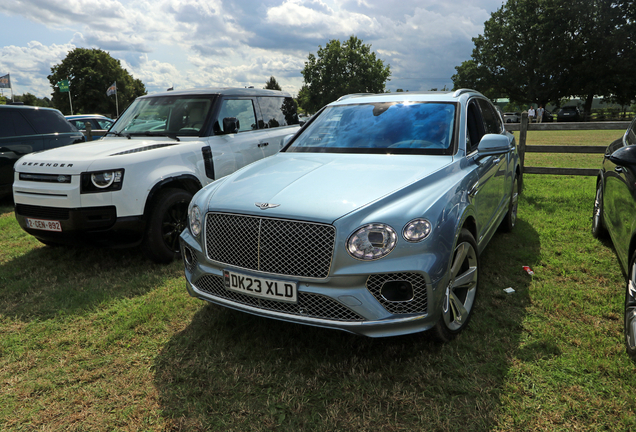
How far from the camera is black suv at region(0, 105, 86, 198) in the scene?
8.10 metres

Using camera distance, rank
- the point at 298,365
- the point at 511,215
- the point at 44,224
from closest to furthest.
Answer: the point at 298,365, the point at 44,224, the point at 511,215

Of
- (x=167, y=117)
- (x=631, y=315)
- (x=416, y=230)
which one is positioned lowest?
(x=631, y=315)

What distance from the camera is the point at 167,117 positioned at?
18.9 feet

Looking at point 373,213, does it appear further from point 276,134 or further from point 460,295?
point 276,134

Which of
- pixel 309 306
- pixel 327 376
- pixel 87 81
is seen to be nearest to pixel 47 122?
pixel 309 306

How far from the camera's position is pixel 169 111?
5.80m

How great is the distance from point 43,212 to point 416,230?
3.96 meters

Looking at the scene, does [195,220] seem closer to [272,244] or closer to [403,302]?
[272,244]

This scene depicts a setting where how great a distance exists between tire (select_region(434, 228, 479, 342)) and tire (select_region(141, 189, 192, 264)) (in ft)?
10.4

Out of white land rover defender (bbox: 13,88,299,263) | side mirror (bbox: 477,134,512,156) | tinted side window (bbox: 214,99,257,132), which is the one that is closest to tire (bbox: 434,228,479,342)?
side mirror (bbox: 477,134,512,156)

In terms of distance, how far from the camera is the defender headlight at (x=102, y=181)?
4.33m

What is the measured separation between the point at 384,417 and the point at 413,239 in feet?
3.33

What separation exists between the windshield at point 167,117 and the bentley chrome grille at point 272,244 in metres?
2.95

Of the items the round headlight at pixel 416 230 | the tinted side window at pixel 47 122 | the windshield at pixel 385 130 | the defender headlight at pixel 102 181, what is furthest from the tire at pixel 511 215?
the tinted side window at pixel 47 122
